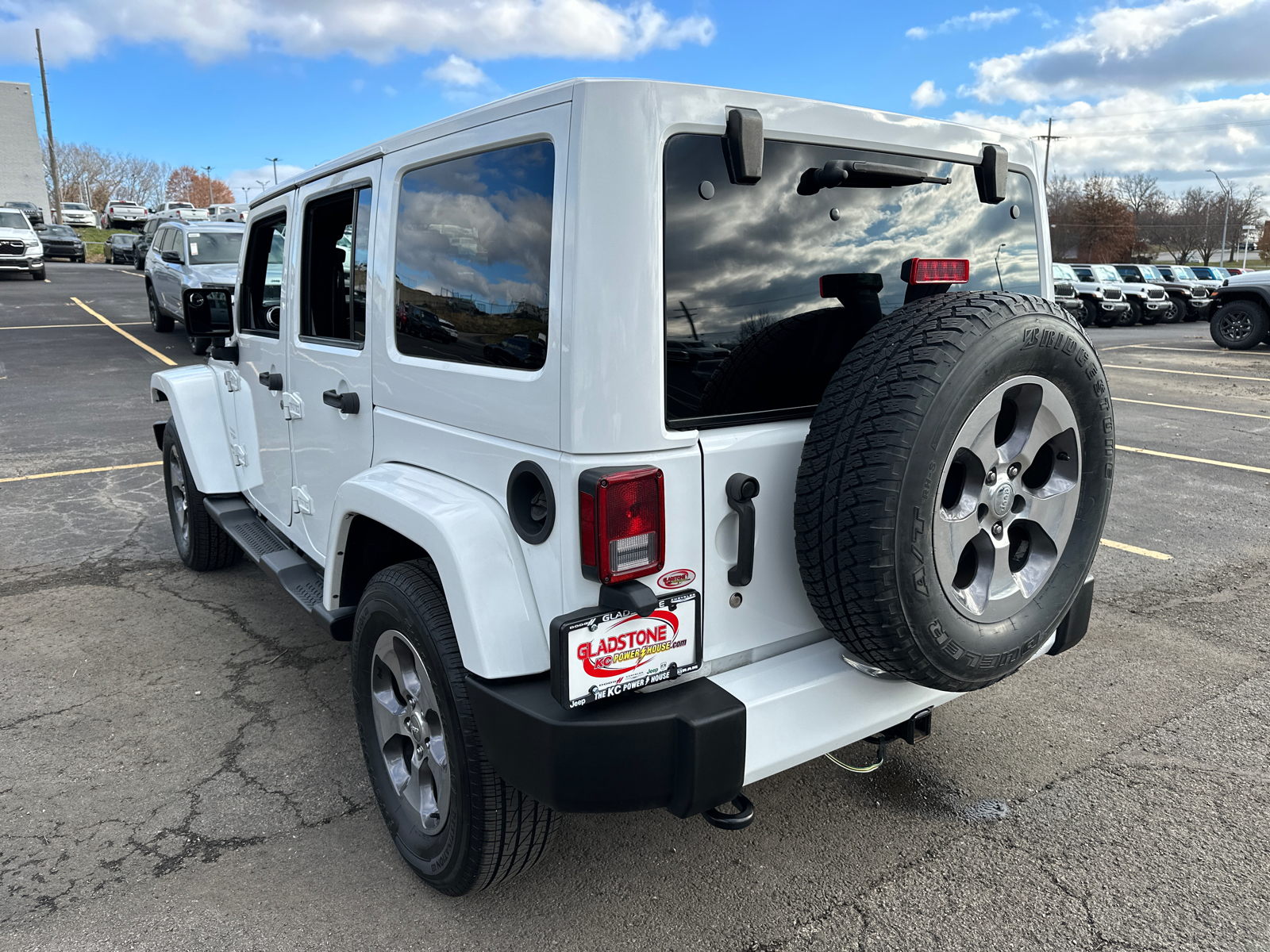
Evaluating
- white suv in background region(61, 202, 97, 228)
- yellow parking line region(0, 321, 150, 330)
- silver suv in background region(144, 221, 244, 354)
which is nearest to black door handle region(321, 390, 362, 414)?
silver suv in background region(144, 221, 244, 354)

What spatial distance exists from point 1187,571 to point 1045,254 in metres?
3.11

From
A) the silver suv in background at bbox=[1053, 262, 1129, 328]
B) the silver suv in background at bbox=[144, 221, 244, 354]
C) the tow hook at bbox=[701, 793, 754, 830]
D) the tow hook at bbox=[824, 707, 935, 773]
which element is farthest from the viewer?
the silver suv in background at bbox=[1053, 262, 1129, 328]

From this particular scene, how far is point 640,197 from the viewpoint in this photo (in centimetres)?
195

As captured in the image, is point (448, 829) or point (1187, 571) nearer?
point (448, 829)

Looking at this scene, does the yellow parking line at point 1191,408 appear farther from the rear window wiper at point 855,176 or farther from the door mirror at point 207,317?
the door mirror at point 207,317

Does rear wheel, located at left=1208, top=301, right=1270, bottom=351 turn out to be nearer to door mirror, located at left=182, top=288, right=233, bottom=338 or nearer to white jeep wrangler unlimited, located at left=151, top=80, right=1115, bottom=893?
white jeep wrangler unlimited, located at left=151, top=80, right=1115, bottom=893

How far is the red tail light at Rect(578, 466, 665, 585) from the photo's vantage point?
194 cm

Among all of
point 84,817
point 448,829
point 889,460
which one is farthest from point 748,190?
point 84,817

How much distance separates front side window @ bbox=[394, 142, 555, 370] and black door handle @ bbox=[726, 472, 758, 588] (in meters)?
0.55

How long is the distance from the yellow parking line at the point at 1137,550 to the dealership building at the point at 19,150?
74.2m

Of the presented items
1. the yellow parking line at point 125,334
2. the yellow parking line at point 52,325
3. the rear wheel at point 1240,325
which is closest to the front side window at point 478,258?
the yellow parking line at point 125,334

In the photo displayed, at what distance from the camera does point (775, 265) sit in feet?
7.25

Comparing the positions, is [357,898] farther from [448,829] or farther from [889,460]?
[889,460]

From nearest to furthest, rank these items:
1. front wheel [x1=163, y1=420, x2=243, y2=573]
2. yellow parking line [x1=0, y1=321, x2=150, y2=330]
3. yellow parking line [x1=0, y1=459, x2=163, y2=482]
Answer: front wheel [x1=163, y1=420, x2=243, y2=573]
yellow parking line [x1=0, y1=459, x2=163, y2=482]
yellow parking line [x1=0, y1=321, x2=150, y2=330]
